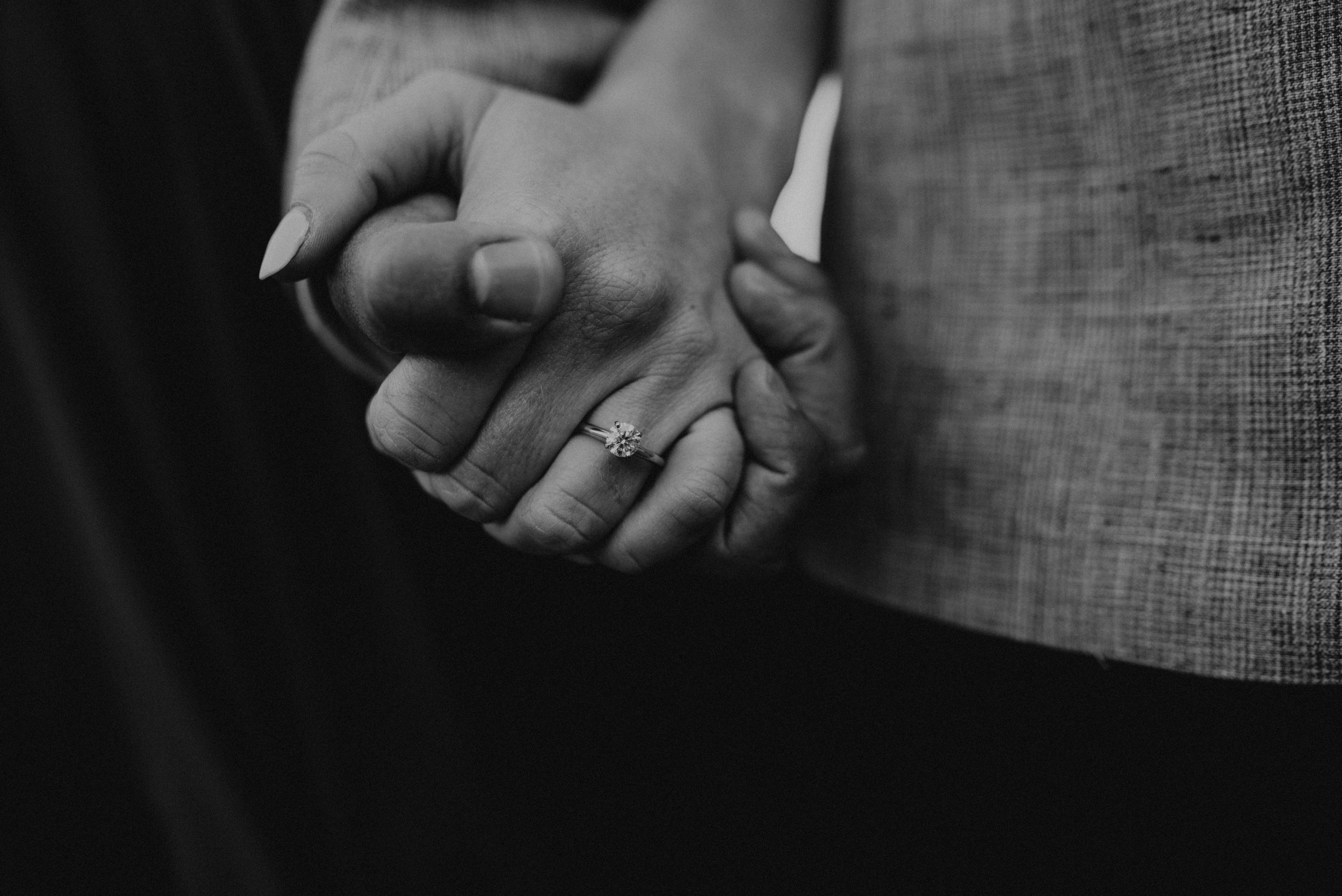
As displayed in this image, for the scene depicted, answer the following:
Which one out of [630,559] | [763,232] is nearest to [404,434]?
[630,559]

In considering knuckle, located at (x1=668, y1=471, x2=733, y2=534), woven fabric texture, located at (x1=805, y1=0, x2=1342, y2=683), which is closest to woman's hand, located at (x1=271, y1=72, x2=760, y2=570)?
knuckle, located at (x1=668, y1=471, x2=733, y2=534)

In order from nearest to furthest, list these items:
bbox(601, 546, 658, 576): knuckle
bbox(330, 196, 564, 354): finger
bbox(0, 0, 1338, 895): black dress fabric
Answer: bbox(330, 196, 564, 354): finger
bbox(601, 546, 658, 576): knuckle
bbox(0, 0, 1338, 895): black dress fabric

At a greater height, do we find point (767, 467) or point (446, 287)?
point (446, 287)

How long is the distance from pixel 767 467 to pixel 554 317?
14 centimetres

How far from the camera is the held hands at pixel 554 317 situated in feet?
1.06

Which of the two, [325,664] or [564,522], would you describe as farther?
[325,664]

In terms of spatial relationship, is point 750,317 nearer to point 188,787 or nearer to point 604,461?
point 604,461

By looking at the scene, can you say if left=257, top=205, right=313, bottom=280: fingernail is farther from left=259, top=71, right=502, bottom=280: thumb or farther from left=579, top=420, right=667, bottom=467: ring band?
left=579, top=420, right=667, bottom=467: ring band

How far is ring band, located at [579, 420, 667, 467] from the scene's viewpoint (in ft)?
1.25

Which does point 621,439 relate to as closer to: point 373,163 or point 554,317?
point 554,317

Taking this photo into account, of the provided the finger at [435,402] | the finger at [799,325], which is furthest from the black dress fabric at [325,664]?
the finger at [435,402]

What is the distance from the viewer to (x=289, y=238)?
0.33 m

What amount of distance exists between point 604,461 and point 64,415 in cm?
46

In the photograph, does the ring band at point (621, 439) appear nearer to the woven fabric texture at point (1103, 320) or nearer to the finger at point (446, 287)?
the finger at point (446, 287)
